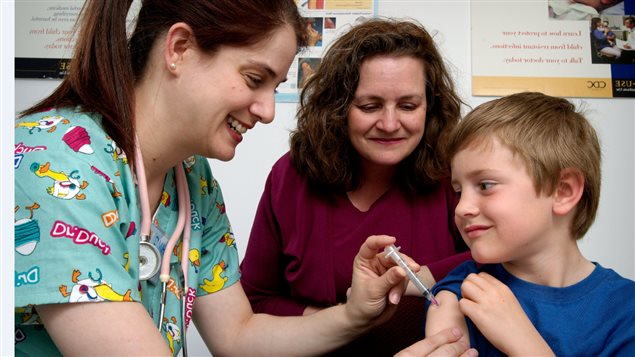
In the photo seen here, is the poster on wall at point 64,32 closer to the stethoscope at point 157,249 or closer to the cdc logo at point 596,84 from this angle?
the cdc logo at point 596,84

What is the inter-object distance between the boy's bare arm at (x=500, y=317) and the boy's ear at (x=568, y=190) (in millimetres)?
198

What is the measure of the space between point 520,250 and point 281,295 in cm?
75

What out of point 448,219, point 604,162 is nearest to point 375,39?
point 448,219

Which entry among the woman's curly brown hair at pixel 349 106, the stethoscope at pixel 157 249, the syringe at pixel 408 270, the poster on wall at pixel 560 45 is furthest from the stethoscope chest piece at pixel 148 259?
the poster on wall at pixel 560 45

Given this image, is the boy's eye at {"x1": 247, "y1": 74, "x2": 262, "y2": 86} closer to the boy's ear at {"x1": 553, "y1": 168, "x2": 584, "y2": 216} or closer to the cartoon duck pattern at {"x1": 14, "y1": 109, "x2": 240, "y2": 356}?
the cartoon duck pattern at {"x1": 14, "y1": 109, "x2": 240, "y2": 356}

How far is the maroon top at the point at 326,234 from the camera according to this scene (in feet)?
4.99

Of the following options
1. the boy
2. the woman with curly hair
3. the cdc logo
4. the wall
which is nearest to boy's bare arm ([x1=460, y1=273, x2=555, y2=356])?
the boy

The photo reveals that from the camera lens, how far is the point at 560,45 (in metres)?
2.19

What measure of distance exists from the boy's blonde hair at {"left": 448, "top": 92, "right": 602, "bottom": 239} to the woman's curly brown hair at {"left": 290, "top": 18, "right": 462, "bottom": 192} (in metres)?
0.38

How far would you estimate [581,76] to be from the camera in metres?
2.19

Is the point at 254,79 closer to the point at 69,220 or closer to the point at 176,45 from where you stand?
the point at 176,45

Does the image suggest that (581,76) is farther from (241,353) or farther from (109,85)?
(109,85)

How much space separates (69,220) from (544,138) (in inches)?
31.0

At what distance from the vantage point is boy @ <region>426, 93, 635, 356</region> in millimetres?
1000
